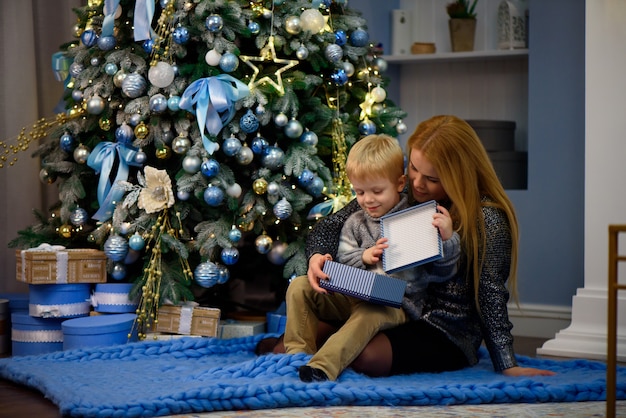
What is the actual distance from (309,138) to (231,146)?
0.27 metres

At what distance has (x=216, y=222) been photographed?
2.75 metres

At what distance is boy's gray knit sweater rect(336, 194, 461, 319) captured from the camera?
7.38ft

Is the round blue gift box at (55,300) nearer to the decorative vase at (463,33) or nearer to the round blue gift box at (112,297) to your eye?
the round blue gift box at (112,297)

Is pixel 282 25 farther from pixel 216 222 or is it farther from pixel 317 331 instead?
pixel 317 331

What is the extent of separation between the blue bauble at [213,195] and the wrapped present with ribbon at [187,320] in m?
0.35

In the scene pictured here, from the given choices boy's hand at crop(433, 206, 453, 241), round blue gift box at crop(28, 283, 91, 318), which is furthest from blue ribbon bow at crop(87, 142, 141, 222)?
boy's hand at crop(433, 206, 453, 241)

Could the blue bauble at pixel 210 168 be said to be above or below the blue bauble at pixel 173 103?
below

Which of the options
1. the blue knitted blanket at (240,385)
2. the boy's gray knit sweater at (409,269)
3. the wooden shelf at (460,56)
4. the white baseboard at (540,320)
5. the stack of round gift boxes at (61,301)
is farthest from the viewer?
the wooden shelf at (460,56)

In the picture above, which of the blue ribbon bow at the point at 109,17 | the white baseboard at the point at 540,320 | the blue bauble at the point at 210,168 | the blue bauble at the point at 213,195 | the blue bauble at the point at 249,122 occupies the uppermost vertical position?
the blue ribbon bow at the point at 109,17

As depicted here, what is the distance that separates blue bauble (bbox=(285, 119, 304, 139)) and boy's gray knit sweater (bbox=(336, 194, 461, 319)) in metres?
0.42

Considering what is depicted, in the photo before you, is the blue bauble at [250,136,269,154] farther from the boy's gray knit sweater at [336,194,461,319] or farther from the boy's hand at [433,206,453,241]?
the boy's hand at [433,206,453,241]

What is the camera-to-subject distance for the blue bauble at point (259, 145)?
8.96ft

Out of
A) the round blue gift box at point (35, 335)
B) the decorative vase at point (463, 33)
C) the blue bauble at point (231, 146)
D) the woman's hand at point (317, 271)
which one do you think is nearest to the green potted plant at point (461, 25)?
the decorative vase at point (463, 33)

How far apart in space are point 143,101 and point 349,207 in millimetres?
745
